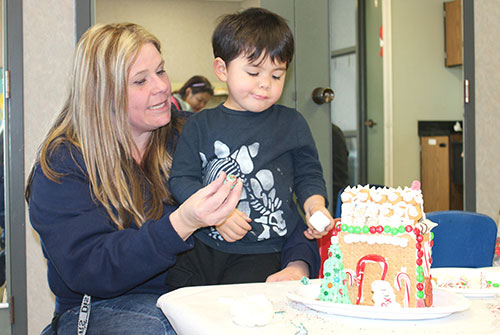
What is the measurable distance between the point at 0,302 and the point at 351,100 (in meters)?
2.47

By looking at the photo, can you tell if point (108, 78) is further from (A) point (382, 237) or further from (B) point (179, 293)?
(A) point (382, 237)

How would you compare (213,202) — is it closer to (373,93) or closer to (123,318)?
(123,318)

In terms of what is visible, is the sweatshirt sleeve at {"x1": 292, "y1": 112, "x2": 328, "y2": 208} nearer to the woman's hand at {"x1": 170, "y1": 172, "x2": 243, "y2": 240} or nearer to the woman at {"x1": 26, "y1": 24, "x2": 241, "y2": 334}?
the woman at {"x1": 26, "y1": 24, "x2": 241, "y2": 334}

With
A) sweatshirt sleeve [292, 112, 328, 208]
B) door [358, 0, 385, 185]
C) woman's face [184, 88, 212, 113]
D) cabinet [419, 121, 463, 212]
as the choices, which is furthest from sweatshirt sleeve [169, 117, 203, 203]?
cabinet [419, 121, 463, 212]

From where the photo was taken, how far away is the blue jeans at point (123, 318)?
135 cm

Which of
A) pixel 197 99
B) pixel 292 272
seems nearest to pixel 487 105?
pixel 197 99

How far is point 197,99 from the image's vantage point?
9.76 feet

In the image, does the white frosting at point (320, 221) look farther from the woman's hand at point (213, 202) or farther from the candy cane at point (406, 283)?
the candy cane at point (406, 283)

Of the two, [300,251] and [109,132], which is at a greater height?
[109,132]

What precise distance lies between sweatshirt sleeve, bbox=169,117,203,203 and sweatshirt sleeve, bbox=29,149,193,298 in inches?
7.5

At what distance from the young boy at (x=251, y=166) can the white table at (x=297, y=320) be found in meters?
0.47

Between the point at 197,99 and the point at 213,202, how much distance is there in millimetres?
1901

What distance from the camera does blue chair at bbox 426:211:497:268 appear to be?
6.20ft

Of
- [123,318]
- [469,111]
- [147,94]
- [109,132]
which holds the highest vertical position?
[469,111]
